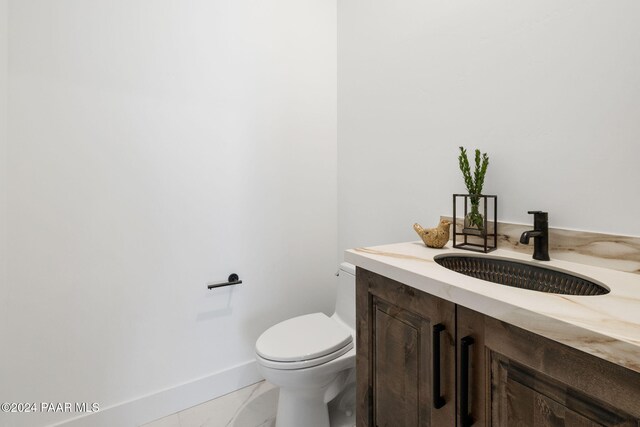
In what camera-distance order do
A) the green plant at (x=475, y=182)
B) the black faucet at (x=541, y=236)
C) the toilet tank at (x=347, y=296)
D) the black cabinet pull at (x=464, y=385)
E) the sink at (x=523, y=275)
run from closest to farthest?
the black cabinet pull at (x=464, y=385)
the sink at (x=523, y=275)
the black faucet at (x=541, y=236)
the green plant at (x=475, y=182)
the toilet tank at (x=347, y=296)

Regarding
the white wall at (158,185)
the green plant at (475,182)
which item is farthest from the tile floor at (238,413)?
the green plant at (475,182)

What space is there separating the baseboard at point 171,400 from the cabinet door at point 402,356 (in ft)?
3.10

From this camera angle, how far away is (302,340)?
1381 mm

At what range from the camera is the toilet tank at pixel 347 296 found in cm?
157

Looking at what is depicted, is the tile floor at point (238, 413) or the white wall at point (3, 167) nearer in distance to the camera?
the white wall at point (3, 167)

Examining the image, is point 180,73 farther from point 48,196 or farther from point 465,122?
point 465,122

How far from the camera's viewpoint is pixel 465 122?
1248 millimetres

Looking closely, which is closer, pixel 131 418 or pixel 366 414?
pixel 366 414

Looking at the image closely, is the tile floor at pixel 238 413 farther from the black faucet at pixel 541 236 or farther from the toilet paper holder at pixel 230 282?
the black faucet at pixel 541 236

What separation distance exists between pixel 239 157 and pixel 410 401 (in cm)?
141

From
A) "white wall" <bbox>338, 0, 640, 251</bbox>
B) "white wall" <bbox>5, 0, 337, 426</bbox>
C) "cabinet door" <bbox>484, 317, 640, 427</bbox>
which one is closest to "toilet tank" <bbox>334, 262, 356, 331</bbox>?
"white wall" <bbox>338, 0, 640, 251</bbox>

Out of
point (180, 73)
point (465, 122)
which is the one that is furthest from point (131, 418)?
point (465, 122)

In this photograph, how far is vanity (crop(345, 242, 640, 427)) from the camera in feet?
1.60

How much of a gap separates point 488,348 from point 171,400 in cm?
161
